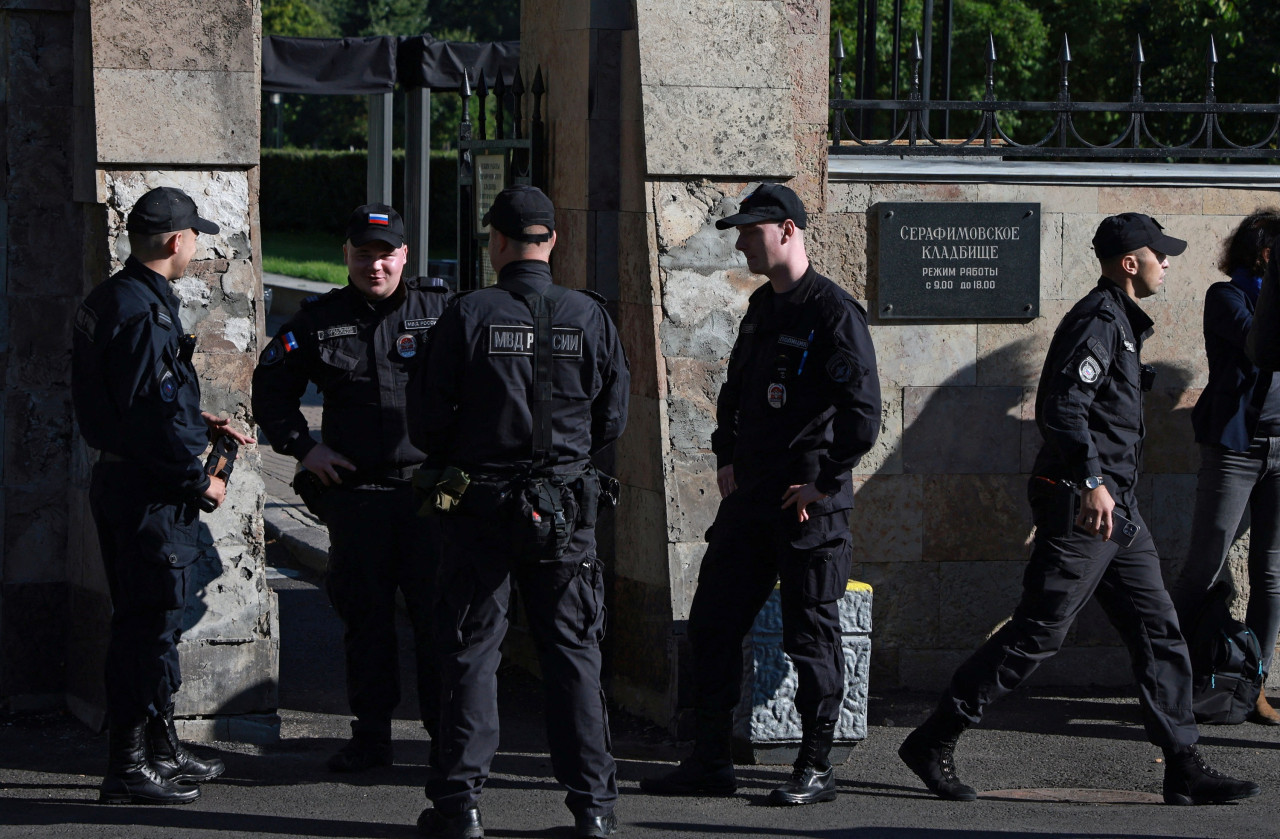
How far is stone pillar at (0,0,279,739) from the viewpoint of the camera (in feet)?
17.4

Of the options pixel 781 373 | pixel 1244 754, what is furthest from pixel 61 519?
pixel 1244 754

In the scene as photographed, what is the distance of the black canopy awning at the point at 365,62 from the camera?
476 inches

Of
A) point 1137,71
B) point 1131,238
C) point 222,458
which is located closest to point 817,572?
point 1131,238

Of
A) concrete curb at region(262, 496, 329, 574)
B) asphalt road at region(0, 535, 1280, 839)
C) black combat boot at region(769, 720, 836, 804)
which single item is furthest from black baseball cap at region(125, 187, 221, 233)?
concrete curb at region(262, 496, 329, 574)

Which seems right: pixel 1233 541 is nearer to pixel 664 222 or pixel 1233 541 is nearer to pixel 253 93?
pixel 664 222

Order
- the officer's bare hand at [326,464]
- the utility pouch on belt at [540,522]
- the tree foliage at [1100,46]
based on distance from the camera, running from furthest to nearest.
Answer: the tree foliage at [1100,46], the officer's bare hand at [326,464], the utility pouch on belt at [540,522]

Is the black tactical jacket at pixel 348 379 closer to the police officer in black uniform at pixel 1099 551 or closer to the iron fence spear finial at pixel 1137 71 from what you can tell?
the police officer in black uniform at pixel 1099 551

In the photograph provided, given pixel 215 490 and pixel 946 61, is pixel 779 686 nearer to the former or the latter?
pixel 215 490

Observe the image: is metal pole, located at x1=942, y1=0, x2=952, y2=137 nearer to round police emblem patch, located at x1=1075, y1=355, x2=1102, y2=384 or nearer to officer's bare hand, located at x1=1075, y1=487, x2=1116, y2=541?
round police emblem patch, located at x1=1075, y1=355, x2=1102, y2=384

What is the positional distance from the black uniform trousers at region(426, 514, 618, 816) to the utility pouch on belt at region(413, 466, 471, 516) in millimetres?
77

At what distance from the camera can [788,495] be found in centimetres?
481

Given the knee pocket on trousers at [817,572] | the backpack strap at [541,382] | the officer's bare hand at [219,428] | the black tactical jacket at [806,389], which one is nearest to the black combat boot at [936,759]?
the knee pocket on trousers at [817,572]

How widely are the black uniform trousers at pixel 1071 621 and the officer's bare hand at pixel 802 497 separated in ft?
2.52

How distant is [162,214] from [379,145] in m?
9.29
